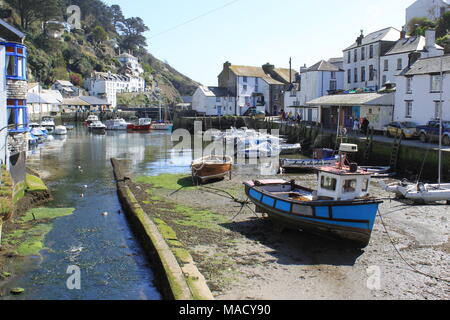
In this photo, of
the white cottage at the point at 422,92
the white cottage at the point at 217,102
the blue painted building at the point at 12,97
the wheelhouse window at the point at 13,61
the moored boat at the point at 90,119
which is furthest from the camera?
the moored boat at the point at 90,119

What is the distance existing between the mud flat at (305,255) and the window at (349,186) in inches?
68.3

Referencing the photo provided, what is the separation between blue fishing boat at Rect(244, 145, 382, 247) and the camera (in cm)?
1341

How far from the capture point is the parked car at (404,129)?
2889 centimetres

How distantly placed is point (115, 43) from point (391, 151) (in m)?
154

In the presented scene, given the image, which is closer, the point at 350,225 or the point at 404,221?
the point at 350,225

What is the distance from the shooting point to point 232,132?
4891cm

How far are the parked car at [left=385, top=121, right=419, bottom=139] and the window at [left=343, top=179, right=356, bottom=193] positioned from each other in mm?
15278

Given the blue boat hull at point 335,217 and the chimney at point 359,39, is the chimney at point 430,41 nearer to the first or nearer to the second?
the chimney at point 359,39

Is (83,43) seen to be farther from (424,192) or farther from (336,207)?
(336,207)

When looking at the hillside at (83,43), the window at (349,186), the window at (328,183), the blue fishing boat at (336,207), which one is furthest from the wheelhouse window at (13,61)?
the hillside at (83,43)

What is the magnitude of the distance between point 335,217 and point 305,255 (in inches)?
58.8

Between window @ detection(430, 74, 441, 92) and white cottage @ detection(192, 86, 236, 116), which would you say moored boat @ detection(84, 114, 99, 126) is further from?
window @ detection(430, 74, 441, 92)
